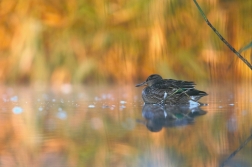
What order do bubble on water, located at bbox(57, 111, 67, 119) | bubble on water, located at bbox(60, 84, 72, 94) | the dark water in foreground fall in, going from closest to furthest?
the dark water in foreground → bubble on water, located at bbox(57, 111, 67, 119) → bubble on water, located at bbox(60, 84, 72, 94)

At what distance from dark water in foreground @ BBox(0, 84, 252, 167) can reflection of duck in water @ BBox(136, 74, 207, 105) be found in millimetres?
156

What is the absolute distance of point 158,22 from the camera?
4723mm

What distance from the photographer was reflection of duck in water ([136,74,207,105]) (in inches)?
120

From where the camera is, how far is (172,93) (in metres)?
3.11

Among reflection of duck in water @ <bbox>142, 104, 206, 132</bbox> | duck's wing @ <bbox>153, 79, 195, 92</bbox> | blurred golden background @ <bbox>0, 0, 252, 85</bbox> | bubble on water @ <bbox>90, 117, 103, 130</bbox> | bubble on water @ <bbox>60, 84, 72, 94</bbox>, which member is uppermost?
blurred golden background @ <bbox>0, 0, 252, 85</bbox>

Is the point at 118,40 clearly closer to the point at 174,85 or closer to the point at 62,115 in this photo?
the point at 174,85

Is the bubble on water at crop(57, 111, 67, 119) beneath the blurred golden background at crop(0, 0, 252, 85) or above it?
beneath

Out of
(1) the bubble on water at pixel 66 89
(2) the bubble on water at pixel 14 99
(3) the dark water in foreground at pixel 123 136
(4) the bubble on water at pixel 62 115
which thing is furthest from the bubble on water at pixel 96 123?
(1) the bubble on water at pixel 66 89

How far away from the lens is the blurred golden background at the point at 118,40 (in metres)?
4.73

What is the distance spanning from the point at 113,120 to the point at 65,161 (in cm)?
97

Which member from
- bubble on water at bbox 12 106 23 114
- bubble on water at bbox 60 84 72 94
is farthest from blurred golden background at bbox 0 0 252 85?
bubble on water at bbox 12 106 23 114

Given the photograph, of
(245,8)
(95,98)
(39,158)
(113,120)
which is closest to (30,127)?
(113,120)

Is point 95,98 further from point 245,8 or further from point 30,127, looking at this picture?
point 245,8

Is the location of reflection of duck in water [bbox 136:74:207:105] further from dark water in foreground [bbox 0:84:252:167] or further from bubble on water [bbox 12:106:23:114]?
bubble on water [bbox 12:106:23:114]
